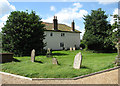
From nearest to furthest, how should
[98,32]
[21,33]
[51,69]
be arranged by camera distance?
[51,69] → [21,33] → [98,32]

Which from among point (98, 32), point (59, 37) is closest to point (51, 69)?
point (98, 32)

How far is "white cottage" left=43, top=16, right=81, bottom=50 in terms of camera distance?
105 ft

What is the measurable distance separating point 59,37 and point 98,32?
1255 cm

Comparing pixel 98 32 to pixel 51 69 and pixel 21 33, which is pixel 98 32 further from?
pixel 51 69

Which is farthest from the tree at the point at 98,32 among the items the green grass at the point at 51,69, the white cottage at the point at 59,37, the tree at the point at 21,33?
the green grass at the point at 51,69

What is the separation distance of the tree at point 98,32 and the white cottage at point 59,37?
10102mm

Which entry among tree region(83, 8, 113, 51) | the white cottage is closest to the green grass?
tree region(83, 8, 113, 51)

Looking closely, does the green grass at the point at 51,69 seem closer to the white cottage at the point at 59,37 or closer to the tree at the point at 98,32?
the tree at the point at 98,32

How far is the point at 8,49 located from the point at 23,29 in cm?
395

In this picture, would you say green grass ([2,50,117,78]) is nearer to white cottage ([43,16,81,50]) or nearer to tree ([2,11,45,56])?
tree ([2,11,45,56])

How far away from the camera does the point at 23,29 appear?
17312 millimetres

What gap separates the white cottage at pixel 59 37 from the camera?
32.1 meters

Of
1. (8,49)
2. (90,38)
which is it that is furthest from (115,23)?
(8,49)

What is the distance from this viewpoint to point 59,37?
3406cm
